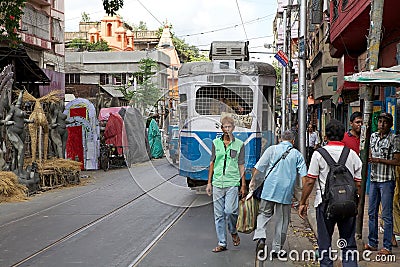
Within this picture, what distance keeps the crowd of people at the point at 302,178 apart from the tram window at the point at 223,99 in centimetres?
580

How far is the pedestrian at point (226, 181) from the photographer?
9.16m

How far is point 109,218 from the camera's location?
493 inches

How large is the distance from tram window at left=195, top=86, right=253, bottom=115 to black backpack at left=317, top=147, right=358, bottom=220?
27.1ft

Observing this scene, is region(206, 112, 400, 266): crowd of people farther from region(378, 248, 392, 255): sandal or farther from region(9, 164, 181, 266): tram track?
region(9, 164, 181, 266): tram track

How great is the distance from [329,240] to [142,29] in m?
95.0

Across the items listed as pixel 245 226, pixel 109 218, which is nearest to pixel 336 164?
pixel 245 226

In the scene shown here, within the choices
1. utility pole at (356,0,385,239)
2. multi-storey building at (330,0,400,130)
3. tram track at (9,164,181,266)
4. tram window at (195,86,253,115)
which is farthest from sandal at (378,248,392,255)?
tram window at (195,86,253,115)

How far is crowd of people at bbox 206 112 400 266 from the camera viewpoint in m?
7.12

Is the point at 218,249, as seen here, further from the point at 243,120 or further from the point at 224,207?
the point at 243,120

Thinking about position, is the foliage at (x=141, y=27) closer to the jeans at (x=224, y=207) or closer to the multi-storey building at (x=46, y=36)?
the multi-storey building at (x=46, y=36)

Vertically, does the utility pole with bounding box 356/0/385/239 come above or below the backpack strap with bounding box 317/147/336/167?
above

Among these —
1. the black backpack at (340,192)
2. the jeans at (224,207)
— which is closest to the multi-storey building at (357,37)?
the jeans at (224,207)

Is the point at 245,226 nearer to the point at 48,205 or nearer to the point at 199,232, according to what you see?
the point at 199,232

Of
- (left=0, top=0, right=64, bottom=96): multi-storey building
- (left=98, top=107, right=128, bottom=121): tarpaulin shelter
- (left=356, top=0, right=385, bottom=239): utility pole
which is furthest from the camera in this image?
(left=98, top=107, right=128, bottom=121): tarpaulin shelter
